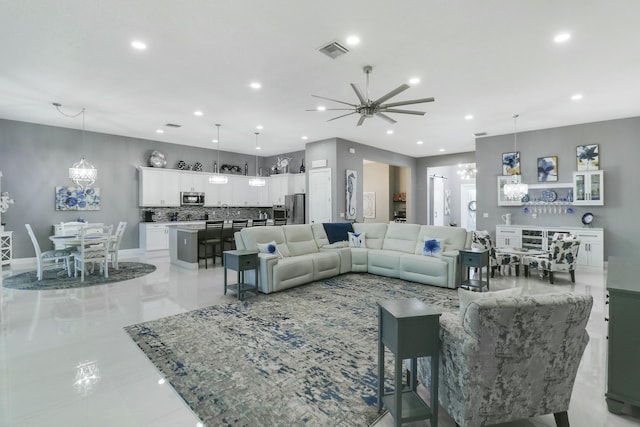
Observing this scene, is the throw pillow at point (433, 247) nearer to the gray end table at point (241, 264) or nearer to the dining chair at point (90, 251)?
the gray end table at point (241, 264)

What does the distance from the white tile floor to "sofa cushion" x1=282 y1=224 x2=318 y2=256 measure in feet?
4.73

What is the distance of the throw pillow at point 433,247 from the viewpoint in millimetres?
5296

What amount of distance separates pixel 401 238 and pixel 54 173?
8.08 m

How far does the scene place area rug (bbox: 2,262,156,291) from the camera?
515 centimetres

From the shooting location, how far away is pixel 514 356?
1641 mm

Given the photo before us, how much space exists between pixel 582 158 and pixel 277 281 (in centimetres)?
717

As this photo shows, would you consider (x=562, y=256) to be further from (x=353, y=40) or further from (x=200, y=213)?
(x=200, y=213)

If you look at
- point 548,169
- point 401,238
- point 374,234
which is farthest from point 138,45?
point 548,169

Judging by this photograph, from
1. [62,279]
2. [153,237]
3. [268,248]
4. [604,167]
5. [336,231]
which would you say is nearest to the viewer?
[268,248]

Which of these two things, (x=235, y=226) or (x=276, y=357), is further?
(x=235, y=226)

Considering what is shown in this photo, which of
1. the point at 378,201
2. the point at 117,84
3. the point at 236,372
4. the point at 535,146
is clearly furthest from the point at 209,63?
the point at 378,201

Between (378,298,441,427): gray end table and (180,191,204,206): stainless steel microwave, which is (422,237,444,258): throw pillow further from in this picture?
(180,191,204,206): stainless steel microwave

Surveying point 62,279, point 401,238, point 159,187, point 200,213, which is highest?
point 159,187

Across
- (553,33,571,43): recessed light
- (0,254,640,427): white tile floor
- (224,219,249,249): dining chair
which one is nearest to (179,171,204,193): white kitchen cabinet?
(224,219,249,249): dining chair
